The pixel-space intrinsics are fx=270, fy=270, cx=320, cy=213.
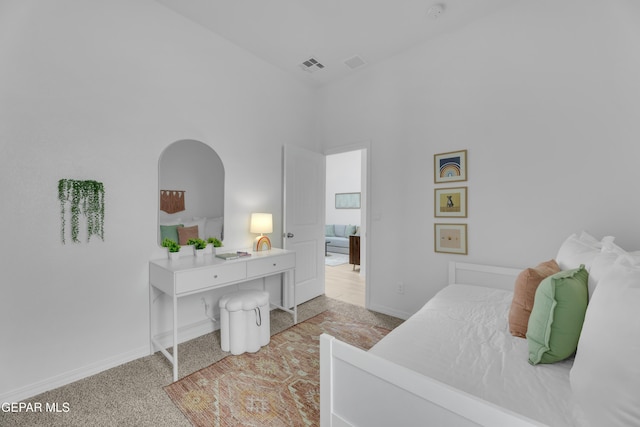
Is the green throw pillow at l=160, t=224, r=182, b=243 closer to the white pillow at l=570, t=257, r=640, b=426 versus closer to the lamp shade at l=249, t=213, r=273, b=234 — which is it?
the lamp shade at l=249, t=213, r=273, b=234

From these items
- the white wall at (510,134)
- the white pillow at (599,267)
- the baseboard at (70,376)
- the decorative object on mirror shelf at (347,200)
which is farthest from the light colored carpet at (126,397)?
the decorative object on mirror shelf at (347,200)

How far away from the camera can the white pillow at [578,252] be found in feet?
4.63

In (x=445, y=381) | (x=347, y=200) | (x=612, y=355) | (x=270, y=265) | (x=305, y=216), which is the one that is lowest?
(x=445, y=381)

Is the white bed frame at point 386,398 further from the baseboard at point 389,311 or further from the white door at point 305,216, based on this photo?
the white door at point 305,216

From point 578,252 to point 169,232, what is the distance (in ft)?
9.46

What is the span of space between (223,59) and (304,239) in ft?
7.18

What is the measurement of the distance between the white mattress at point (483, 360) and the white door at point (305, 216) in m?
1.92

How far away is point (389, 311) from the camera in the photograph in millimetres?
3078

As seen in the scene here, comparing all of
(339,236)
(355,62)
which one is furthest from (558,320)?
(339,236)

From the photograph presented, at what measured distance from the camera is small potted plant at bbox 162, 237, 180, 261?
2.27 meters

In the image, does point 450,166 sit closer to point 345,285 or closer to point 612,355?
point 612,355

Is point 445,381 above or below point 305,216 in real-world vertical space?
below

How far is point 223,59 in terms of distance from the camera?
8.96 feet

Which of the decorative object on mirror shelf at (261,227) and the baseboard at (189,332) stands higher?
the decorative object on mirror shelf at (261,227)
